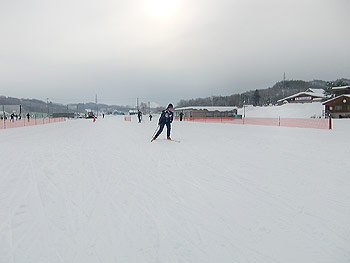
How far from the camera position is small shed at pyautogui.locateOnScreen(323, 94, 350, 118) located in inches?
1806

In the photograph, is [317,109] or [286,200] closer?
[286,200]

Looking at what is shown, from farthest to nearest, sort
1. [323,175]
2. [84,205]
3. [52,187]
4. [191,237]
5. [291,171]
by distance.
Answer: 1. [291,171]
2. [323,175]
3. [52,187]
4. [84,205]
5. [191,237]

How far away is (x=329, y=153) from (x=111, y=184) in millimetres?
6966

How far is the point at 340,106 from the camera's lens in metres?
47.6

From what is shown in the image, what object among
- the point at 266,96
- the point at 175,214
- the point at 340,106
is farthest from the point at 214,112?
the point at 266,96

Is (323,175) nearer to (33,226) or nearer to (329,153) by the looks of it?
(329,153)

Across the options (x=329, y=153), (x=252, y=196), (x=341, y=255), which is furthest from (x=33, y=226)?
(x=329, y=153)

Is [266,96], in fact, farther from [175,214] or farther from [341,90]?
Result: [175,214]

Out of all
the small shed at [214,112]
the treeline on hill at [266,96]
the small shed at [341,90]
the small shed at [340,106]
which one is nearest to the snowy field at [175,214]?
the small shed at [340,106]

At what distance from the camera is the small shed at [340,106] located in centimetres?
4588

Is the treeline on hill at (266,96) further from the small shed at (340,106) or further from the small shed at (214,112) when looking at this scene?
the small shed at (340,106)

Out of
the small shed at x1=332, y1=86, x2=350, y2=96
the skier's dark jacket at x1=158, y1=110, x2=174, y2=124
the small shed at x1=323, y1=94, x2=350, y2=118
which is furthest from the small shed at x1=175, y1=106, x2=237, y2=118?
the skier's dark jacket at x1=158, y1=110, x2=174, y2=124

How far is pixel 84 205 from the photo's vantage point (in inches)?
140

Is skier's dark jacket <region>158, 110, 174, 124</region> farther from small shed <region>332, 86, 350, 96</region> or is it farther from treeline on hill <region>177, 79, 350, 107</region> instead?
treeline on hill <region>177, 79, 350, 107</region>
